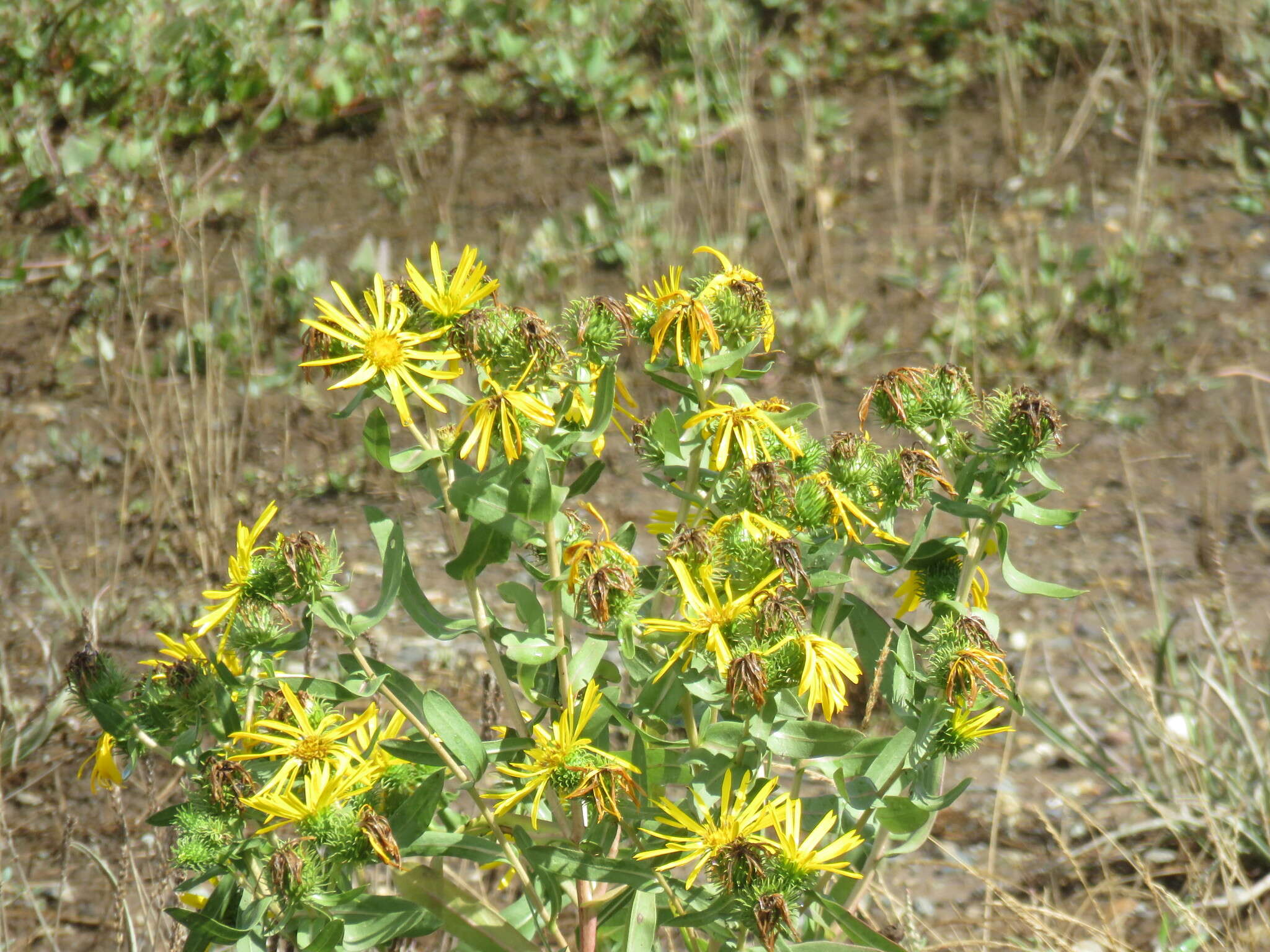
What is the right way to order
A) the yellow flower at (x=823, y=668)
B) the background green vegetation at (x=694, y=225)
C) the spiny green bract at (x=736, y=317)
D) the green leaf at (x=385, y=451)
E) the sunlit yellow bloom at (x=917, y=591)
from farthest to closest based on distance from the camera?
1. the background green vegetation at (x=694, y=225)
2. the sunlit yellow bloom at (x=917, y=591)
3. the spiny green bract at (x=736, y=317)
4. the green leaf at (x=385, y=451)
5. the yellow flower at (x=823, y=668)

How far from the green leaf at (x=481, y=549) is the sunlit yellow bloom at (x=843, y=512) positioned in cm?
39

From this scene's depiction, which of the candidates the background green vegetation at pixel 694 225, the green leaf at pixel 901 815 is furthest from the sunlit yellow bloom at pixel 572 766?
the background green vegetation at pixel 694 225

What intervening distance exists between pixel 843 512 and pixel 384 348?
0.58 metres

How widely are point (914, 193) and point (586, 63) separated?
1502 millimetres

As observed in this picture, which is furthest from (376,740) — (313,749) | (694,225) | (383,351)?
(694,225)

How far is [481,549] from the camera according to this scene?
150cm

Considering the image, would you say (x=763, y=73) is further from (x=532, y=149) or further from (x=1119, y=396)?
(x=1119, y=396)

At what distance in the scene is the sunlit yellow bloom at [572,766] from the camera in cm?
144

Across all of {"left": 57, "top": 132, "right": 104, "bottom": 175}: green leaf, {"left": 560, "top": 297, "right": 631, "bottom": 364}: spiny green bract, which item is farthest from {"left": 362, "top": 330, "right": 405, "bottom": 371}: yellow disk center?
{"left": 57, "top": 132, "right": 104, "bottom": 175}: green leaf

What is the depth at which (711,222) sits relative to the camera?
4.34m

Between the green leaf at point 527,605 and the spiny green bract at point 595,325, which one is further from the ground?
the spiny green bract at point 595,325

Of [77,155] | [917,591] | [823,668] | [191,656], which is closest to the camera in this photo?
[823,668]

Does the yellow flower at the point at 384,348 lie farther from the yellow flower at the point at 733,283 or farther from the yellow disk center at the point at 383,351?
the yellow flower at the point at 733,283

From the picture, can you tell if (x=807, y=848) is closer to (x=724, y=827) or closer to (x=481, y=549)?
(x=724, y=827)
